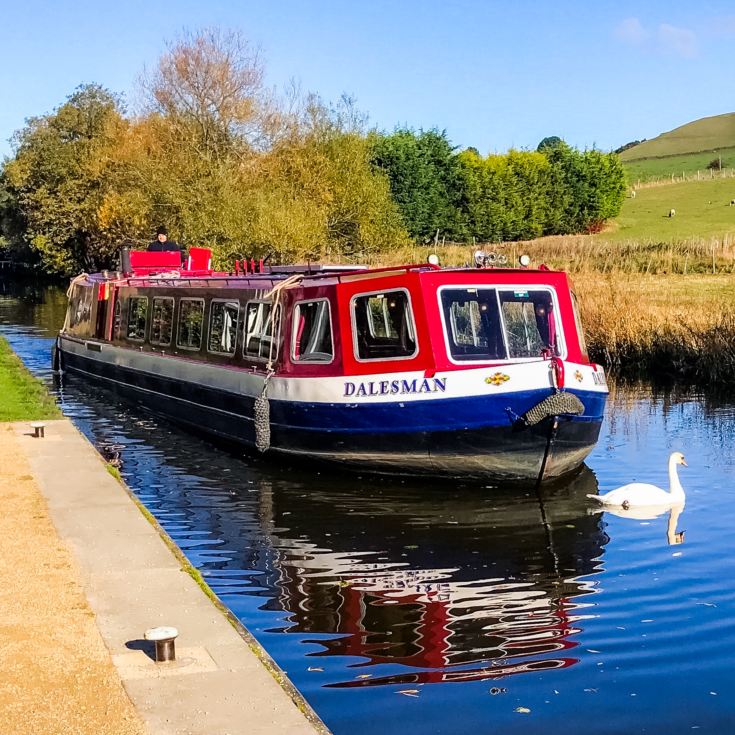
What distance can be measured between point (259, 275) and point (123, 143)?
39730 millimetres

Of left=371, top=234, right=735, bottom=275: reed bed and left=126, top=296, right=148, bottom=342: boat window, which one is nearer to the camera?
left=126, top=296, right=148, bottom=342: boat window

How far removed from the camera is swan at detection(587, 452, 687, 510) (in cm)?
1288

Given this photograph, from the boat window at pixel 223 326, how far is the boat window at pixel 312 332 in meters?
2.29

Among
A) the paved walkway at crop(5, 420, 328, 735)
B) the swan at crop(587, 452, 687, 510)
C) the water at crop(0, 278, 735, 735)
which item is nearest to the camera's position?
the paved walkway at crop(5, 420, 328, 735)

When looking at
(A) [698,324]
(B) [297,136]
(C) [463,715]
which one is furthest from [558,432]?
(B) [297,136]

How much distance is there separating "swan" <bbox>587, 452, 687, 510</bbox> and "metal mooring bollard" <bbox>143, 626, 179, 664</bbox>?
7.32m

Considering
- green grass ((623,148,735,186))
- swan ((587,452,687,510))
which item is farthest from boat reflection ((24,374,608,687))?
green grass ((623,148,735,186))

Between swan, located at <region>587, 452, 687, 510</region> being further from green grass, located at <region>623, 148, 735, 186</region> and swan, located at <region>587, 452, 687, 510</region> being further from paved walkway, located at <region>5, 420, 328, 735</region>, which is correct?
green grass, located at <region>623, 148, 735, 186</region>

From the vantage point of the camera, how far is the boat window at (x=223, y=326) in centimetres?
1819

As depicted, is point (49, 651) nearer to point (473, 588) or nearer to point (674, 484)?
point (473, 588)

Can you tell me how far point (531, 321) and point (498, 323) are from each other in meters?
0.61

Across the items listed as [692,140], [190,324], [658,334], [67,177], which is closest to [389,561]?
[190,324]

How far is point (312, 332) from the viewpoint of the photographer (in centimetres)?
1574

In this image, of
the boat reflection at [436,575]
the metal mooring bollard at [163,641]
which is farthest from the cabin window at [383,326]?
the metal mooring bollard at [163,641]
